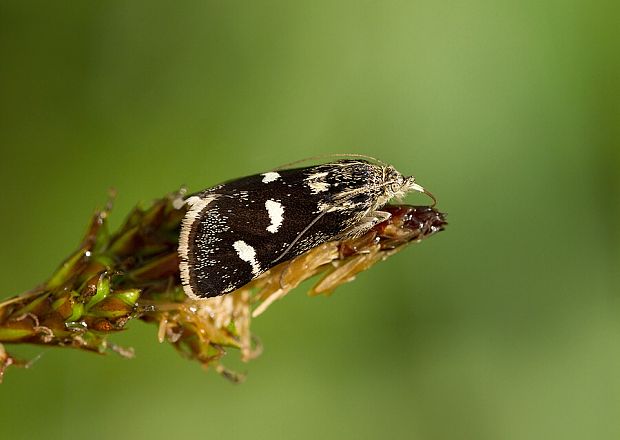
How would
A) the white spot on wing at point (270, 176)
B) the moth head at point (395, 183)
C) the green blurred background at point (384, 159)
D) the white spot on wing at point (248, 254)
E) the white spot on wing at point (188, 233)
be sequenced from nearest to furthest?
the white spot on wing at point (188, 233), the white spot on wing at point (248, 254), the white spot on wing at point (270, 176), the moth head at point (395, 183), the green blurred background at point (384, 159)

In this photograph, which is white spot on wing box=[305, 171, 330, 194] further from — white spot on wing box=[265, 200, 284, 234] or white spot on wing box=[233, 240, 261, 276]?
white spot on wing box=[233, 240, 261, 276]

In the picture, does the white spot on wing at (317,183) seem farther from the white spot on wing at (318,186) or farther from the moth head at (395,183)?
the moth head at (395,183)

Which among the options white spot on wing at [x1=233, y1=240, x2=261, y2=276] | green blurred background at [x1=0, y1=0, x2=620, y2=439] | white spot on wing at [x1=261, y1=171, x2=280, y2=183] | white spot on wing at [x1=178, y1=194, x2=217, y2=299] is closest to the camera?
white spot on wing at [x1=178, y1=194, x2=217, y2=299]

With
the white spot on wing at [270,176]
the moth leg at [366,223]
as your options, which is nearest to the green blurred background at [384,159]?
the white spot on wing at [270,176]

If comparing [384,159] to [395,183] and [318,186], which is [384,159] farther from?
[318,186]

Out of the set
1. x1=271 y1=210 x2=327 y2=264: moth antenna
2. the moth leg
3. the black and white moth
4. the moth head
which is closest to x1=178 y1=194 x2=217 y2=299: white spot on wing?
the black and white moth

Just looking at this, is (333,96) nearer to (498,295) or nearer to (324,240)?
(498,295)

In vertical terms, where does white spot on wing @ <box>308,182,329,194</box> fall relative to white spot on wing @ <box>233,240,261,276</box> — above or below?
above
